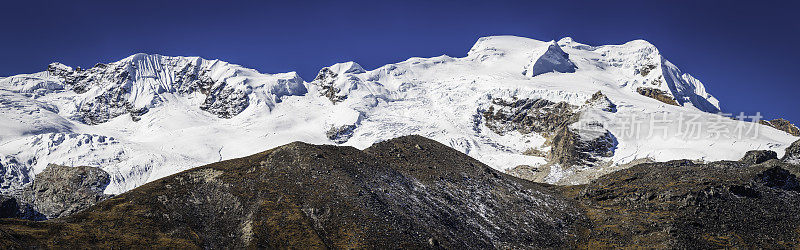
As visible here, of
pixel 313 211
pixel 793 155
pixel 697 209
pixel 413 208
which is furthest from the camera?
pixel 793 155

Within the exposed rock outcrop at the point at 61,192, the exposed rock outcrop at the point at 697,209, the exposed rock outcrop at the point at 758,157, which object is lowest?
the exposed rock outcrop at the point at 61,192

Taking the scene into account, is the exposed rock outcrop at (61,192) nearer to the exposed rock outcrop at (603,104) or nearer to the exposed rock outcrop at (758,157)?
the exposed rock outcrop at (758,157)

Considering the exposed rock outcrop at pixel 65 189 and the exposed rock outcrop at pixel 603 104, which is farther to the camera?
the exposed rock outcrop at pixel 603 104

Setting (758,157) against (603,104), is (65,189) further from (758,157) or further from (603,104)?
(603,104)

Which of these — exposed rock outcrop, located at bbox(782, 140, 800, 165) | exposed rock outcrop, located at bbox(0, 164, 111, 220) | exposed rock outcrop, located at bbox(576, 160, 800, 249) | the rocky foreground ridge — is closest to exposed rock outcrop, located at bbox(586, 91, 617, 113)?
exposed rock outcrop, located at bbox(782, 140, 800, 165)

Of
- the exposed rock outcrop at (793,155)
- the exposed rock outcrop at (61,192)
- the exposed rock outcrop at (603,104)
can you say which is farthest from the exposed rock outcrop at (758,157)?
the exposed rock outcrop at (61,192)

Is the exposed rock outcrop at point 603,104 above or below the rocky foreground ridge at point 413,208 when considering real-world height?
above

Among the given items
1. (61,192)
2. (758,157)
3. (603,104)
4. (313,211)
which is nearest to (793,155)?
(758,157)

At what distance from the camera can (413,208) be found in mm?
54219

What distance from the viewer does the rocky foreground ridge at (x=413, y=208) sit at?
43.0 meters

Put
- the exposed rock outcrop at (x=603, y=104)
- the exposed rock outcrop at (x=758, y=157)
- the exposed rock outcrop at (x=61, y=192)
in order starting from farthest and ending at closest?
the exposed rock outcrop at (x=603, y=104) < the exposed rock outcrop at (x=61, y=192) < the exposed rock outcrop at (x=758, y=157)

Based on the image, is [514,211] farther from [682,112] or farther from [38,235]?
[682,112]

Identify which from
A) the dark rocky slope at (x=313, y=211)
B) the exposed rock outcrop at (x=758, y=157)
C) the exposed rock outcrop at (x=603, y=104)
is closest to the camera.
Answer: the dark rocky slope at (x=313, y=211)

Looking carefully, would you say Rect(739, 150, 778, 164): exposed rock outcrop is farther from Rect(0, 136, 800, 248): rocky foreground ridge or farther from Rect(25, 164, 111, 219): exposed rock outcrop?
Rect(25, 164, 111, 219): exposed rock outcrop
